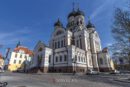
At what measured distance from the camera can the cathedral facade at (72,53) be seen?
39547mm

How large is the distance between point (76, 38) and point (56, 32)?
1136cm

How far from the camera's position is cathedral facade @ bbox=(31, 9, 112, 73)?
39547mm

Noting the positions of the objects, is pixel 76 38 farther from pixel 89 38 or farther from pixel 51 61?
pixel 51 61

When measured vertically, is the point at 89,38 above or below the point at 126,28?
above

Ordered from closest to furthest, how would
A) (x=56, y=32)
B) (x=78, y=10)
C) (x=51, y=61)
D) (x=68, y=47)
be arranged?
(x=68, y=47), (x=51, y=61), (x=56, y=32), (x=78, y=10)

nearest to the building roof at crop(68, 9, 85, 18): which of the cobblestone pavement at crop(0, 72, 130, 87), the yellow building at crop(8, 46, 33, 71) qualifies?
the yellow building at crop(8, 46, 33, 71)

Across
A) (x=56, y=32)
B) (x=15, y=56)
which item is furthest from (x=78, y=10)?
(x=15, y=56)

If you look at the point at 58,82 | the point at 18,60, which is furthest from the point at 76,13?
the point at 58,82

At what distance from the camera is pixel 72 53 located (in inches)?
1515

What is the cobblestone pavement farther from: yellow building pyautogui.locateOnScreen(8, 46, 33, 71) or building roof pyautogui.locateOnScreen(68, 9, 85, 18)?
yellow building pyautogui.locateOnScreen(8, 46, 33, 71)

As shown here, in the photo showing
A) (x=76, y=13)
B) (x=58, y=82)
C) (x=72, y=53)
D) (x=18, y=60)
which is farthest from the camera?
(x=18, y=60)

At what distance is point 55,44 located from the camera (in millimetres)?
51969

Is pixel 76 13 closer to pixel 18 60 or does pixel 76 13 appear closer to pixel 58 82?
pixel 18 60

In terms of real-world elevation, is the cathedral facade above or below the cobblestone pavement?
above
